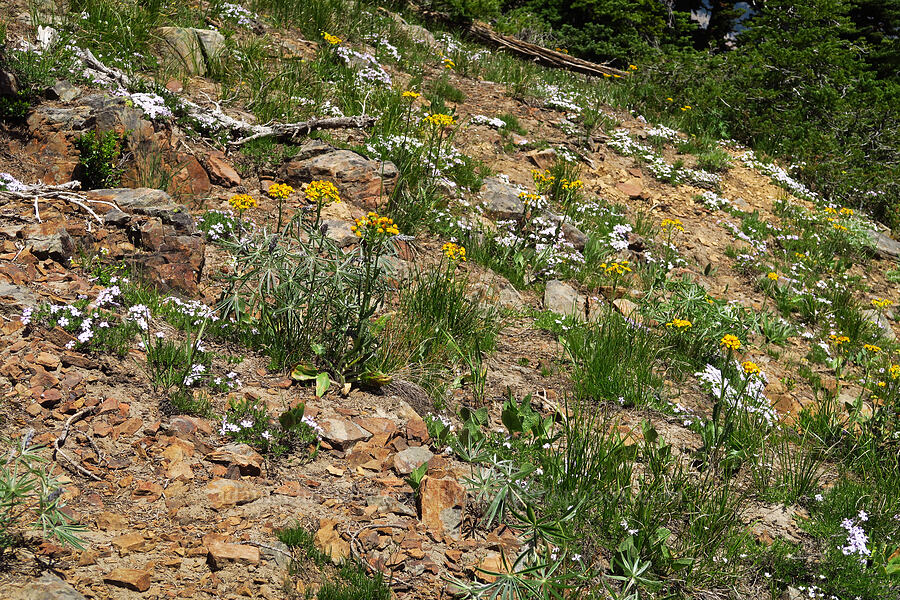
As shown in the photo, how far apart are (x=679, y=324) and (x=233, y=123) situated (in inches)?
179

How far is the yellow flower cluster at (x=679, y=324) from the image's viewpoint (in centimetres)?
498

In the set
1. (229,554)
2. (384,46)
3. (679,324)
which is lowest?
(229,554)

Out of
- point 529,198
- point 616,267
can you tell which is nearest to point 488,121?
point 529,198

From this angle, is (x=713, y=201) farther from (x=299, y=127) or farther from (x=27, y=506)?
(x=27, y=506)

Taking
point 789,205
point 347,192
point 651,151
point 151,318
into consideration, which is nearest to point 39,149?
point 151,318

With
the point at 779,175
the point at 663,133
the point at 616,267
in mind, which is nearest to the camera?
the point at 616,267

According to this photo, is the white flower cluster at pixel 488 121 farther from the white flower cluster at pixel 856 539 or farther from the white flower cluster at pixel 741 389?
the white flower cluster at pixel 856 539

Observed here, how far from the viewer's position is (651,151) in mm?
9938

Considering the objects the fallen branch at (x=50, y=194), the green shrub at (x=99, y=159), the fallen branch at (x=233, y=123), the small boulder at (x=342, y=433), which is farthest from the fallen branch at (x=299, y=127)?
the small boulder at (x=342, y=433)

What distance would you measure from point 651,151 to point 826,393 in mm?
5361

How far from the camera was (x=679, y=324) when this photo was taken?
197 inches

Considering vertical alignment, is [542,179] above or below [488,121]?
below

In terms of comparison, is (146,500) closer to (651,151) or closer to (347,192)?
(347,192)

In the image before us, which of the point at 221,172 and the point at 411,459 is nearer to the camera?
the point at 411,459
